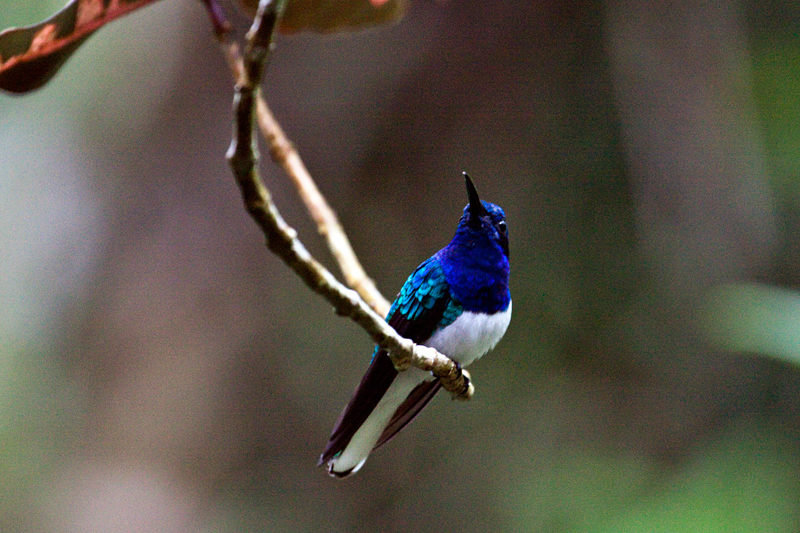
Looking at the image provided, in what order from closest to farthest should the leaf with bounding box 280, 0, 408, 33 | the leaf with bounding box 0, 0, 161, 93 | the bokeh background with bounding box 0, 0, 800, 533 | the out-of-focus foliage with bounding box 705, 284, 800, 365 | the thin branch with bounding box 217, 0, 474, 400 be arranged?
the thin branch with bounding box 217, 0, 474, 400
the leaf with bounding box 0, 0, 161, 93
the out-of-focus foliage with bounding box 705, 284, 800, 365
the leaf with bounding box 280, 0, 408, 33
the bokeh background with bounding box 0, 0, 800, 533

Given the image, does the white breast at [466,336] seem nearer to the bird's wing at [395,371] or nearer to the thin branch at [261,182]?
the bird's wing at [395,371]

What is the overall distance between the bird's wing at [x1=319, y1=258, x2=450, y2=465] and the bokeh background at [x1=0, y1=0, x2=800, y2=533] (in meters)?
1.85

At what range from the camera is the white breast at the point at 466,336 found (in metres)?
1.86

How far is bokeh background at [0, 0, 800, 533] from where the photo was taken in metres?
3.66

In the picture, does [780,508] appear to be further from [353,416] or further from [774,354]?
[353,416]

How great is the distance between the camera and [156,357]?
11.8 ft

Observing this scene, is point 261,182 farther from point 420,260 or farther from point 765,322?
point 420,260

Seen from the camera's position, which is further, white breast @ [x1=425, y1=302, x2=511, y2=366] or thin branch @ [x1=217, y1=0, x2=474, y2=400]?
white breast @ [x1=425, y1=302, x2=511, y2=366]

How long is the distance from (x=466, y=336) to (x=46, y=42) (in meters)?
1.20

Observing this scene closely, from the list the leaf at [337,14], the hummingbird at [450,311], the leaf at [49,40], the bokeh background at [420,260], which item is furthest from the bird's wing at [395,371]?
the bokeh background at [420,260]

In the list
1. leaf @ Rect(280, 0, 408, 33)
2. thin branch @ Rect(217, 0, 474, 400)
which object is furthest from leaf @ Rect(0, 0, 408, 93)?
thin branch @ Rect(217, 0, 474, 400)

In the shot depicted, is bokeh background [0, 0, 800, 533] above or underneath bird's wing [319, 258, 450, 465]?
underneath

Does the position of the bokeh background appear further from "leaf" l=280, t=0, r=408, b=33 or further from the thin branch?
the thin branch

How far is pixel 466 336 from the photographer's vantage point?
186 centimetres
